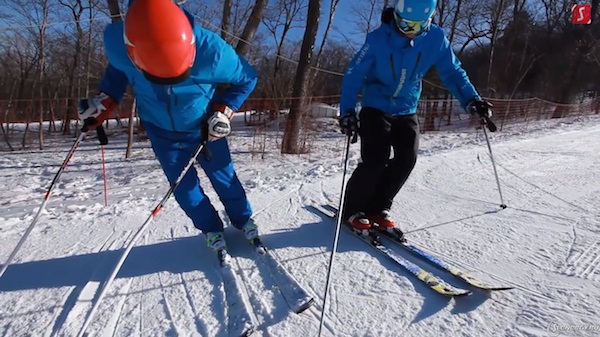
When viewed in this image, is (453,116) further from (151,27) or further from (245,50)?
(151,27)

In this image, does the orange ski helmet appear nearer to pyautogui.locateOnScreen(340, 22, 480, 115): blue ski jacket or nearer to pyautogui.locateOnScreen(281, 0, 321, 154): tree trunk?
pyautogui.locateOnScreen(340, 22, 480, 115): blue ski jacket

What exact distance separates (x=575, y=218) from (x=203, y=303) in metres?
3.02

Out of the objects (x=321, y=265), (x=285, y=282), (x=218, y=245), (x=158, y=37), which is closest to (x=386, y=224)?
(x=321, y=265)

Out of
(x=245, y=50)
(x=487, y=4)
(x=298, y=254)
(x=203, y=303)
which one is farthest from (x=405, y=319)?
(x=487, y=4)

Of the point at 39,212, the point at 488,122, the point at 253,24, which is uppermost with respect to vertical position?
the point at 253,24

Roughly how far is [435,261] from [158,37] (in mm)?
2056

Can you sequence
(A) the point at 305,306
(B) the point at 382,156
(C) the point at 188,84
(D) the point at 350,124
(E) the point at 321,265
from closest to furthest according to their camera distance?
(A) the point at 305,306 → (C) the point at 188,84 → (E) the point at 321,265 → (D) the point at 350,124 → (B) the point at 382,156

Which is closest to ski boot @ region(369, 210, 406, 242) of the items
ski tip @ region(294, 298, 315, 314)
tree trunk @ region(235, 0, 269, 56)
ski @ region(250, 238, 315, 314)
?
ski @ region(250, 238, 315, 314)

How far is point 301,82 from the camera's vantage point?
8.48m

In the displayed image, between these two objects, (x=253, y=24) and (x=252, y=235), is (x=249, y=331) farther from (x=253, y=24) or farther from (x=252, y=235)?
(x=253, y=24)

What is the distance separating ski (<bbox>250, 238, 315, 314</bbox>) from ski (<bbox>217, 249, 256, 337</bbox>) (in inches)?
8.5

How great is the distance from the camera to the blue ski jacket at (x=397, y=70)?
253 centimetres

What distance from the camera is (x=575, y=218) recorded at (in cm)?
297

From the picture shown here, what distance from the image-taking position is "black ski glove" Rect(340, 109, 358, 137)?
7.95ft
